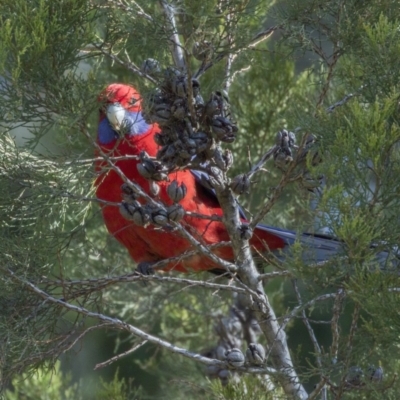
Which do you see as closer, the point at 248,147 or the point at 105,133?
the point at 248,147

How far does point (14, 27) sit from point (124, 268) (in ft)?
5.61

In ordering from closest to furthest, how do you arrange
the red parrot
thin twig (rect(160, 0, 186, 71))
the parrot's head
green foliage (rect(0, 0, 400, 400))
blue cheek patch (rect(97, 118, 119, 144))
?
green foliage (rect(0, 0, 400, 400)) < thin twig (rect(160, 0, 186, 71)) < the parrot's head < the red parrot < blue cheek patch (rect(97, 118, 119, 144))

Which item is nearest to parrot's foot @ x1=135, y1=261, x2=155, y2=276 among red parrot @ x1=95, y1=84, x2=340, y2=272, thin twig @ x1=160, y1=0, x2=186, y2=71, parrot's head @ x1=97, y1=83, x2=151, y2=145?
red parrot @ x1=95, y1=84, x2=340, y2=272

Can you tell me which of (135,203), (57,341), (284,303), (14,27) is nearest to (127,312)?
(284,303)

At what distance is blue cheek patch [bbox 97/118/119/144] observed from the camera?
8.08ft

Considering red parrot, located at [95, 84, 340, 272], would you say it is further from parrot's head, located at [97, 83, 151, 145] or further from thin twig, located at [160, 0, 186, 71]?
thin twig, located at [160, 0, 186, 71]

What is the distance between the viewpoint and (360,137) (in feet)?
4.37

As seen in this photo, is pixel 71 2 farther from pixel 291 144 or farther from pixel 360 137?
pixel 360 137

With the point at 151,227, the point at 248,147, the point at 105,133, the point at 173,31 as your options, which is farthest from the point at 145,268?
the point at 173,31

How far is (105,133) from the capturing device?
2473 millimetres

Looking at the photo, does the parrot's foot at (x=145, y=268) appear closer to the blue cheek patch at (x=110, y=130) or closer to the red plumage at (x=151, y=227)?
the red plumage at (x=151, y=227)

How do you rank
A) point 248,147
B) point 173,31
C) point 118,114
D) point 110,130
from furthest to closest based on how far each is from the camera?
point 110,130
point 118,114
point 248,147
point 173,31

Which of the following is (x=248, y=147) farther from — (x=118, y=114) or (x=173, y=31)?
(x=118, y=114)

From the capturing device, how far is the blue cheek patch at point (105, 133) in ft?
8.08
